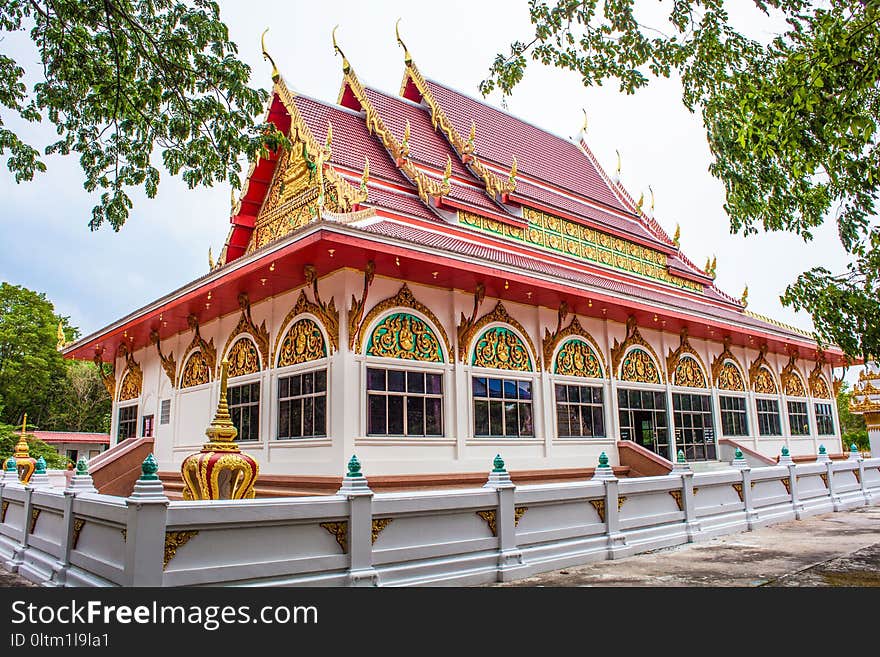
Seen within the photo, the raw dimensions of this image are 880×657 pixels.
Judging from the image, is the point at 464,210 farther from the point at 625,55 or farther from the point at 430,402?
the point at 625,55

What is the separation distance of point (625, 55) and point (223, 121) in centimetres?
434

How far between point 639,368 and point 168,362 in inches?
351

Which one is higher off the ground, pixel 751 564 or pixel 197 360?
pixel 197 360

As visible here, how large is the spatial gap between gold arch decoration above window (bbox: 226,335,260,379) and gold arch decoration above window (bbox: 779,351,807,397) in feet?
41.0

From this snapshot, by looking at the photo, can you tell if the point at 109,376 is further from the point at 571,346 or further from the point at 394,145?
the point at 571,346

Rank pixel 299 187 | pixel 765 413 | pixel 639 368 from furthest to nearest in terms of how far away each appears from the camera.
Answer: pixel 765 413 → pixel 639 368 → pixel 299 187

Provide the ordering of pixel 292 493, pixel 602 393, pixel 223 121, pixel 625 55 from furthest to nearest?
pixel 602 393, pixel 292 493, pixel 625 55, pixel 223 121

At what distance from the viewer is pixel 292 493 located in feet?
29.8

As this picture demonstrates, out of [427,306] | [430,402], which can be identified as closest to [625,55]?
[427,306]

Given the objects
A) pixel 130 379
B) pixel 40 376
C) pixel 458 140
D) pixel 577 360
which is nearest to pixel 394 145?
pixel 458 140

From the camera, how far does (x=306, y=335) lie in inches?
382

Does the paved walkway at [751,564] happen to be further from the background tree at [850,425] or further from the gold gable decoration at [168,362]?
the background tree at [850,425]

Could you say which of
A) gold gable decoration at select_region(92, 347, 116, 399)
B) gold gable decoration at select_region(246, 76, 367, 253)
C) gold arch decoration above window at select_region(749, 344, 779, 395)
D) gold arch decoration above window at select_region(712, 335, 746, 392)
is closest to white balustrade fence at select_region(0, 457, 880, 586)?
gold gable decoration at select_region(246, 76, 367, 253)

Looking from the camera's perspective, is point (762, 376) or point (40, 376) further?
point (40, 376)
